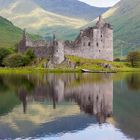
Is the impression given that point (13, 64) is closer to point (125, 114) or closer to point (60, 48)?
point (60, 48)

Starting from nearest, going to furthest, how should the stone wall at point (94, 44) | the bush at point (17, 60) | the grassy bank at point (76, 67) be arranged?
the grassy bank at point (76, 67), the bush at point (17, 60), the stone wall at point (94, 44)

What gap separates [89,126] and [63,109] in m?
9.32

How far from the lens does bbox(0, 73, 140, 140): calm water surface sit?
28.4 meters

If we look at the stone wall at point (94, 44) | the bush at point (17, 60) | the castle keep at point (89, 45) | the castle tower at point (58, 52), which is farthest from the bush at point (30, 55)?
the stone wall at point (94, 44)

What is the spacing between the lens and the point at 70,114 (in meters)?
37.4

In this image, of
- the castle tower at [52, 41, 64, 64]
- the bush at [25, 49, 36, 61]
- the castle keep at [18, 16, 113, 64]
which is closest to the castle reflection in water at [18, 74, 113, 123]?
the castle tower at [52, 41, 64, 64]

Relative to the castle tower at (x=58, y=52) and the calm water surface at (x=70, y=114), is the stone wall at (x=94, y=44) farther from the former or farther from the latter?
the calm water surface at (x=70, y=114)

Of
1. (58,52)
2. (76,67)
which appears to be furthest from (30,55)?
(76,67)

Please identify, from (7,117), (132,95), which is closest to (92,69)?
(132,95)

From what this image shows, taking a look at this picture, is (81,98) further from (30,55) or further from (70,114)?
(30,55)

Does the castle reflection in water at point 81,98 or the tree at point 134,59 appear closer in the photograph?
the castle reflection in water at point 81,98

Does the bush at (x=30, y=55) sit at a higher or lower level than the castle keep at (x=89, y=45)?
lower

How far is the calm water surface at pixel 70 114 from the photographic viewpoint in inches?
1117

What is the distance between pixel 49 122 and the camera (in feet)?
107
